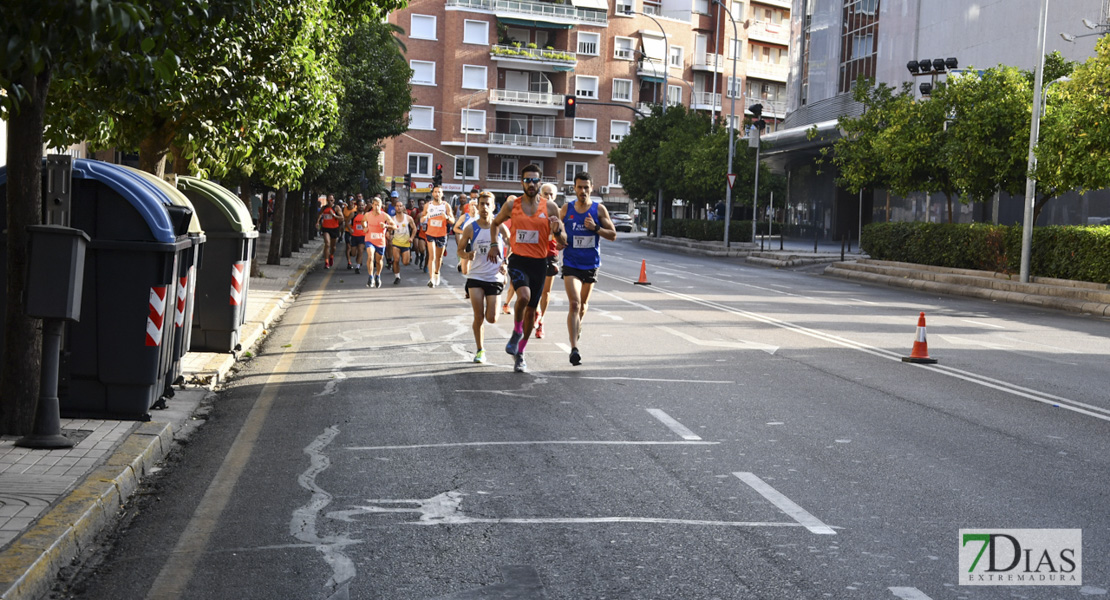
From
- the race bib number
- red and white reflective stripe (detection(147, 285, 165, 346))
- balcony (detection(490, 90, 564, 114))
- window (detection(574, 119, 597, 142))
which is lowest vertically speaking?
red and white reflective stripe (detection(147, 285, 165, 346))

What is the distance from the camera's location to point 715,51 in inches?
3895

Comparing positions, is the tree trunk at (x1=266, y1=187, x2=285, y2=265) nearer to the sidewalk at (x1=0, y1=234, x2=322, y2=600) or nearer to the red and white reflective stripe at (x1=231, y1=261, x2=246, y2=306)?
the red and white reflective stripe at (x1=231, y1=261, x2=246, y2=306)

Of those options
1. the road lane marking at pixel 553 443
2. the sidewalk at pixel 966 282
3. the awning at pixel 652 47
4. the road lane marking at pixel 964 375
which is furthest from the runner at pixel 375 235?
the awning at pixel 652 47

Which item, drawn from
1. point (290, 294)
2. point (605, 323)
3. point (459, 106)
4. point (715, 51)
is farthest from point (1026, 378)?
point (715, 51)

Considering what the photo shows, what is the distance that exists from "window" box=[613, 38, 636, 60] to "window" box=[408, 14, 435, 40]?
46.1 ft

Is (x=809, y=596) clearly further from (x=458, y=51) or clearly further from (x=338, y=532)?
(x=458, y=51)

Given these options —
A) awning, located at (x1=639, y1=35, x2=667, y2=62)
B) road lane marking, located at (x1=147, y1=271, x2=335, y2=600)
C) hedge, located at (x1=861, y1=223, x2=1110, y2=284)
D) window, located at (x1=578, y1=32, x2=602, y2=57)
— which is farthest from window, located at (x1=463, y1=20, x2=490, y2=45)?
road lane marking, located at (x1=147, y1=271, x2=335, y2=600)

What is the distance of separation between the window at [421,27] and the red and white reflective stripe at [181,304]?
79823 mm

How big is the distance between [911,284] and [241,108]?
21993 mm

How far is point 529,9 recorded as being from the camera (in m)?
88.9

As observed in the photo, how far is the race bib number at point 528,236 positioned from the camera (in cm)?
1235

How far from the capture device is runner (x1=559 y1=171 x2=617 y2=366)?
42.0 ft

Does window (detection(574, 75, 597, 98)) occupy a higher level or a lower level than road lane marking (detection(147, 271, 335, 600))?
higher

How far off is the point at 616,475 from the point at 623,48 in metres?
88.7
